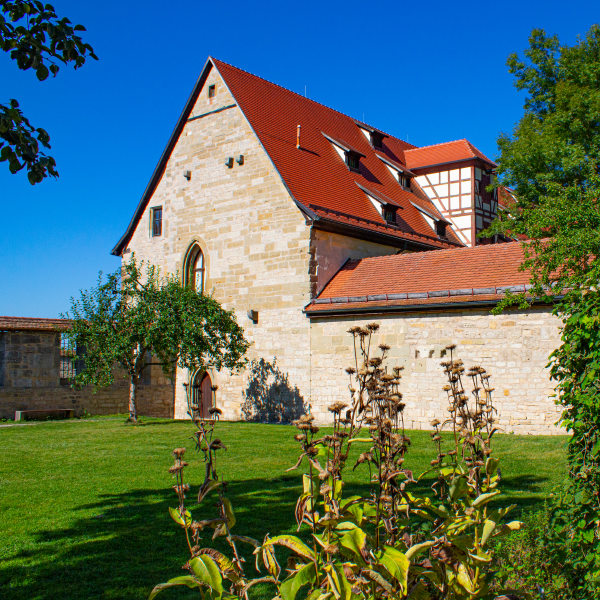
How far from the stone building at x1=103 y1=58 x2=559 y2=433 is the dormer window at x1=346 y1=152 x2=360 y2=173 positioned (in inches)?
2.5

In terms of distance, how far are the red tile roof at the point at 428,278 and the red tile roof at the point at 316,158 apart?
1964mm

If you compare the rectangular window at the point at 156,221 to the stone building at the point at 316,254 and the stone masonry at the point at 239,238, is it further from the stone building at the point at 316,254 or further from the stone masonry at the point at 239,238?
the stone masonry at the point at 239,238

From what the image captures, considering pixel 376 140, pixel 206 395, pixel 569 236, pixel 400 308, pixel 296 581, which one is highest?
pixel 376 140

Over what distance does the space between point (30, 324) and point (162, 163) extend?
293 inches

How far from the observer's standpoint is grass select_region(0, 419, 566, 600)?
4.78 metres

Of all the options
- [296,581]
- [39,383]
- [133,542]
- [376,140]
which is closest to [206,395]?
[39,383]

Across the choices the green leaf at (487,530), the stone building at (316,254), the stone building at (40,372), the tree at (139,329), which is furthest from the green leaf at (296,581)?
the stone building at (40,372)

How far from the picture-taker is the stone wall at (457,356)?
13.5m

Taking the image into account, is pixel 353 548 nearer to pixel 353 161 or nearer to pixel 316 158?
pixel 316 158

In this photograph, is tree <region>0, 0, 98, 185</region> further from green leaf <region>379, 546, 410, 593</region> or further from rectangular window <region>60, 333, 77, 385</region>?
rectangular window <region>60, 333, 77, 385</region>

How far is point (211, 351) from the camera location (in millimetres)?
17109

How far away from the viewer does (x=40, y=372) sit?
19125mm

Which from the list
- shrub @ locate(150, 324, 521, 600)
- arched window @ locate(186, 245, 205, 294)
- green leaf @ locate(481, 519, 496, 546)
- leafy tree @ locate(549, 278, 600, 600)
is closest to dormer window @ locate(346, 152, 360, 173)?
arched window @ locate(186, 245, 205, 294)

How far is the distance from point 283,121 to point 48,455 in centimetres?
1432
